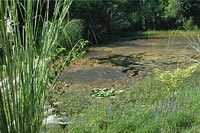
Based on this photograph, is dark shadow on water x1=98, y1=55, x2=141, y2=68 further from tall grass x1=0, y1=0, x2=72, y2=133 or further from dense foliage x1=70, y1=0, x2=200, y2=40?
tall grass x1=0, y1=0, x2=72, y2=133

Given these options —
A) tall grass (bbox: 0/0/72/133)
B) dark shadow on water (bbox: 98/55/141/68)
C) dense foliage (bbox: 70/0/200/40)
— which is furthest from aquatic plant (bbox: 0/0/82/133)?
dense foliage (bbox: 70/0/200/40)

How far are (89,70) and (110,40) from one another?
9176mm

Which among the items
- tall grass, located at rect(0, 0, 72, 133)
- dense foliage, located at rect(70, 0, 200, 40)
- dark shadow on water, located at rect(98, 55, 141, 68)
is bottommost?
dark shadow on water, located at rect(98, 55, 141, 68)

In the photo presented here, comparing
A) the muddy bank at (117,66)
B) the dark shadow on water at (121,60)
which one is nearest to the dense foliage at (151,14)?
the muddy bank at (117,66)

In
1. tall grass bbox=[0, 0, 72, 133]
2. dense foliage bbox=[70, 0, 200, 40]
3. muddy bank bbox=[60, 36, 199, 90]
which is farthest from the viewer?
dense foliage bbox=[70, 0, 200, 40]

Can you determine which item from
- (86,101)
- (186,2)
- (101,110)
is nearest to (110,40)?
(186,2)

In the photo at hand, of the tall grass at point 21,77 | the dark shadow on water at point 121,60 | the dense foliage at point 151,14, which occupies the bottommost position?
the dark shadow on water at point 121,60

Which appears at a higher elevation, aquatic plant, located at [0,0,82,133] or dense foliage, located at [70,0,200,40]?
aquatic plant, located at [0,0,82,133]

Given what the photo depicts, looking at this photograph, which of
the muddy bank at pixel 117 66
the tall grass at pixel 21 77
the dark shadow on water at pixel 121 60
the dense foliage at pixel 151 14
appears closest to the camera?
the tall grass at pixel 21 77

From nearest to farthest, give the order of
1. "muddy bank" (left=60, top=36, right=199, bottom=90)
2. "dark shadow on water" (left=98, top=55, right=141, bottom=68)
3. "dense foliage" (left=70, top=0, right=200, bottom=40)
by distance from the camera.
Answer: "muddy bank" (left=60, top=36, right=199, bottom=90) → "dark shadow on water" (left=98, top=55, right=141, bottom=68) → "dense foliage" (left=70, top=0, right=200, bottom=40)

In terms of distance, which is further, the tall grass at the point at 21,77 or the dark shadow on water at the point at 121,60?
the dark shadow on water at the point at 121,60

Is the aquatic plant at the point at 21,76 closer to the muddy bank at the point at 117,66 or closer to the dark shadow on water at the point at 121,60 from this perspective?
the muddy bank at the point at 117,66

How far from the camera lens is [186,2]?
79.6 ft

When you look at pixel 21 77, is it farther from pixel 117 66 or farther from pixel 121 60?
pixel 121 60
